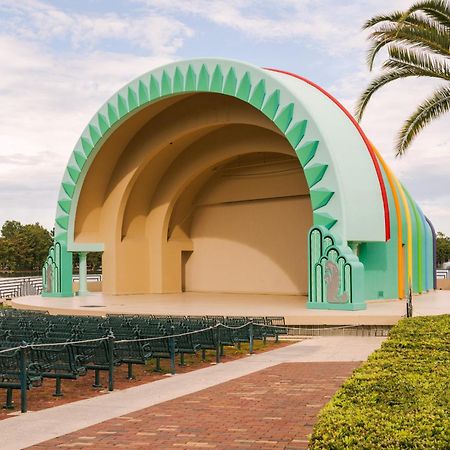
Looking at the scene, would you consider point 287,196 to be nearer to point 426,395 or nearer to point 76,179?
point 76,179

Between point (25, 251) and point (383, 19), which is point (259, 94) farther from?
point (25, 251)

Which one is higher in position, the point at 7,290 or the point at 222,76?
the point at 222,76

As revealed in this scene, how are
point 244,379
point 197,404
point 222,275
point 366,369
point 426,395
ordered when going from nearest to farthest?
point 426,395, point 366,369, point 197,404, point 244,379, point 222,275

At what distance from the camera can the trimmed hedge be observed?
15.3 feet

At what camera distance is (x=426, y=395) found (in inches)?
246

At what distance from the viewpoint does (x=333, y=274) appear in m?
24.7

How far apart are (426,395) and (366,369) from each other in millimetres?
1562

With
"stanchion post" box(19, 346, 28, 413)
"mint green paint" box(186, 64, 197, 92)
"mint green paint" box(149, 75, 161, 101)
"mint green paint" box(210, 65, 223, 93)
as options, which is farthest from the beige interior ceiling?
"stanchion post" box(19, 346, 28, 413)

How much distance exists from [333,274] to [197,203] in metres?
16.5

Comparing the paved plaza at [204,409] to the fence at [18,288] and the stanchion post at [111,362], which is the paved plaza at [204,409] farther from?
the fence at [18,288]

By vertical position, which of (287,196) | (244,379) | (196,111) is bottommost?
(244,379)

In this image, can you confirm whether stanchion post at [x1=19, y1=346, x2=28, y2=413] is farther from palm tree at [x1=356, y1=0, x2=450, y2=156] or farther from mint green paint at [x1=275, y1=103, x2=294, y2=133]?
mint green paint at [x1=275, y1=103, x2=294, y2=133]

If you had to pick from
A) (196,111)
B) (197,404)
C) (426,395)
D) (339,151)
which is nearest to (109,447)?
(197,404)

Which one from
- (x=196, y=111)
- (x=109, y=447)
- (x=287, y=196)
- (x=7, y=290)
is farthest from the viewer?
(x=7, y=290)
